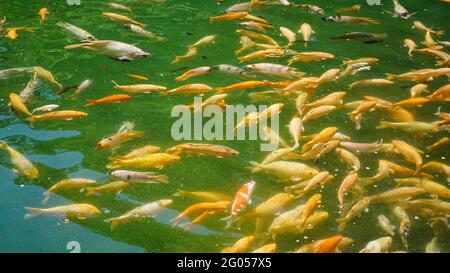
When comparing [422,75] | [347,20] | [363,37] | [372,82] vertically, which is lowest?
[372,82]

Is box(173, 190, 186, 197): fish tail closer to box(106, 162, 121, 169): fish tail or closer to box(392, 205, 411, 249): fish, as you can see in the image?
box(106, 162, 121, 169): fish tail

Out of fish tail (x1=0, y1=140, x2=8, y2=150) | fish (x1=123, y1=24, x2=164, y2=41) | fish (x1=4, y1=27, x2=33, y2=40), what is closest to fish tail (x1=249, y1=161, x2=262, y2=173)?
fish tail (x1=0, y1=140, x2=8, y2=150)

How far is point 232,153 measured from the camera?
4090 millimetres

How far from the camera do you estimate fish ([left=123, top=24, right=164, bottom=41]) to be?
6.25 meters

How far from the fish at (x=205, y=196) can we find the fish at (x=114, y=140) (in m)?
0.80

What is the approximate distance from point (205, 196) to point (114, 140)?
1.03 m

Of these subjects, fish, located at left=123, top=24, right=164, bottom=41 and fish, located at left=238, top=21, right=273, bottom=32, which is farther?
fish, located at left=238, top=21, right=273, bottom=32

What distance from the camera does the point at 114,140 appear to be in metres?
4.18

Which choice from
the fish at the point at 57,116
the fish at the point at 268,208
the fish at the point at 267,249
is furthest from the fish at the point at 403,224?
the fish at the point at 57,116

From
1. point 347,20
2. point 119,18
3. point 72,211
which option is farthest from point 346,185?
point 119,18

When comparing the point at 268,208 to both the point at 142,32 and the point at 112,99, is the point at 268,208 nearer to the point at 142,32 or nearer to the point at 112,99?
the point at 112,99

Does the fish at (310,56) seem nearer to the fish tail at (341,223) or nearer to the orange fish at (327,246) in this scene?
the fish tail at (341,223)

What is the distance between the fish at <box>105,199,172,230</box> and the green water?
0.23ft
